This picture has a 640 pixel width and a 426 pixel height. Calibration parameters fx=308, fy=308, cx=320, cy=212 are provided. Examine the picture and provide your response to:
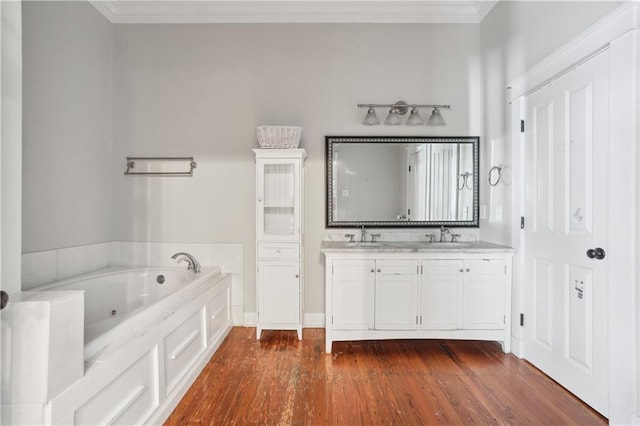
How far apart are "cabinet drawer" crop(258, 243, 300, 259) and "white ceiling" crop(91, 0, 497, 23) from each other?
7.10 ft

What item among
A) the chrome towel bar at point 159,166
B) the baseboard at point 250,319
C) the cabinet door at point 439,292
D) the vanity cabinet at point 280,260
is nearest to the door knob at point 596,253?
the cabinet door at point 439,292

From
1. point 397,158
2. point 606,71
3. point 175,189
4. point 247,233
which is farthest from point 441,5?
point 175,189

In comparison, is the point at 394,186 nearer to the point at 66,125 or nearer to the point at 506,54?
the point at 506,54

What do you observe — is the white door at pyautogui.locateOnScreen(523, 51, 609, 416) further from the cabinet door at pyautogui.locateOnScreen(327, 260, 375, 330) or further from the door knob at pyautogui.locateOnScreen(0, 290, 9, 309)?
the door knob at pyautogui.locateOnScreen(0, 290, 9, 309)

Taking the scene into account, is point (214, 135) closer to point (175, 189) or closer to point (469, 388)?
point (175, 189)

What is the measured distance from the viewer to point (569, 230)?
6.46 feet

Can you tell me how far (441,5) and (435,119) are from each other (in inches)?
42.3

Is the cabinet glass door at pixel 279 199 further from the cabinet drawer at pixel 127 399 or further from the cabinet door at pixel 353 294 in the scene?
the cabinet drawer at pixel 127 399

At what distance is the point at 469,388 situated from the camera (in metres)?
1.99

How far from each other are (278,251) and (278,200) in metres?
0.46

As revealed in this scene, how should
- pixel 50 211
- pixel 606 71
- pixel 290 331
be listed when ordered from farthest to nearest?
pixel 290 331 < pixel 50 211 < pixel 606 71

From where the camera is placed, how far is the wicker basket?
2.73m

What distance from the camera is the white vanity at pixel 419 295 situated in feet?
8.13

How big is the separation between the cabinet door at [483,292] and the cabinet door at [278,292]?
141 cm
